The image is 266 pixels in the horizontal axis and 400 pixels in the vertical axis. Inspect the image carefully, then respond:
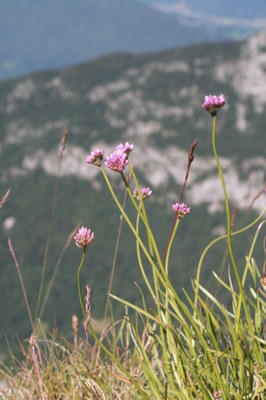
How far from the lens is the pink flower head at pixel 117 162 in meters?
3.09

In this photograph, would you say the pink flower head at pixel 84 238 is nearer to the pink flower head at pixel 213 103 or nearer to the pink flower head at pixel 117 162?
the pink flower head at pixel 117 162

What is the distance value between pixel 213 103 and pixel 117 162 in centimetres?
65

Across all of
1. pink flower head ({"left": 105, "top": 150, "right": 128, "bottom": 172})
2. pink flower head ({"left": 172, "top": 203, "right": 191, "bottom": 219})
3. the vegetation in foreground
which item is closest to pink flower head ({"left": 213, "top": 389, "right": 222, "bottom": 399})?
the vegetation in foreground

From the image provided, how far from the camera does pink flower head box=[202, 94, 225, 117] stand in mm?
3197

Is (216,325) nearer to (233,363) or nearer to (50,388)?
(233,363)

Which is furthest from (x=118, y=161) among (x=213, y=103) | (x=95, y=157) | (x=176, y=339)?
(x=176, y=339)

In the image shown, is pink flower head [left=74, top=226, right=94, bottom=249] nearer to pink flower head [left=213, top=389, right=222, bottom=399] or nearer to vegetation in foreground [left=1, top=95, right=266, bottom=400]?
vegetation in foreground [left=1, top=95, right=266, bottom=400]

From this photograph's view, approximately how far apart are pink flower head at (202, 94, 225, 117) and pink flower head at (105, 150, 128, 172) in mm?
535

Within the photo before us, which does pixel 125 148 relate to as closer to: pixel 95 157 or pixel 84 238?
pixel 95 157

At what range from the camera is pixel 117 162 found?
314 centimetres

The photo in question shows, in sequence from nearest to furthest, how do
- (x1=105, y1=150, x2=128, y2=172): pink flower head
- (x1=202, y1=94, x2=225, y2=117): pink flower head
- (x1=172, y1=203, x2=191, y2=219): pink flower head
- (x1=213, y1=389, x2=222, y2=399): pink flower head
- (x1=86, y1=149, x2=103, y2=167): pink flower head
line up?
(x1=105, y1=150, x2=128, y2=172): pink flower head, (x1=202, y1=94, x2=225, y2=117): pink flower head, (x1=213, y1=389, x2=222, y2=399): pink flower head, (x1=86, y1=149, x2=103, y2=167): pink flower head, (x1=172, y1=203, x2=191, y2=219): pink flower head

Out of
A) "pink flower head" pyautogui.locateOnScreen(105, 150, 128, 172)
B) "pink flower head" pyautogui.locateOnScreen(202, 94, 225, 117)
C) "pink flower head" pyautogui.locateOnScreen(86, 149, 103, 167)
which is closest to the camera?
"pink flower head" pyautogui.locateOnScreen(105, 150, 128, 172)

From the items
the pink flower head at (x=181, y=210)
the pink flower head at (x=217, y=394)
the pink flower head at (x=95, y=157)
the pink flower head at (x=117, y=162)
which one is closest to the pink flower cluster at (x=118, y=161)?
the pink flower head at (x=117, y=162)

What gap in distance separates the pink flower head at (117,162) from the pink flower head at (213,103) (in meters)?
0.54
